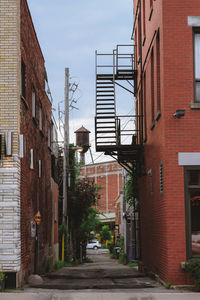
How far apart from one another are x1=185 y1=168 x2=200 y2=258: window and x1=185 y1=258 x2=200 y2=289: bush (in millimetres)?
530

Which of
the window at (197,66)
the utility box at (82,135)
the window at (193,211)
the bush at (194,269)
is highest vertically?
the utility box at (82,135)

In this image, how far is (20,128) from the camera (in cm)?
1413

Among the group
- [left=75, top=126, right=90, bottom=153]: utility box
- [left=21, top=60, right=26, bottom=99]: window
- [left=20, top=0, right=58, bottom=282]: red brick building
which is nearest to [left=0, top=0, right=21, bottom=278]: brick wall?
[left=20, top=0, right=58, bottom=282]: red brick building

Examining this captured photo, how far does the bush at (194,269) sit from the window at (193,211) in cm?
53

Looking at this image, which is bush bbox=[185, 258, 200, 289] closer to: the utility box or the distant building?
the distant building

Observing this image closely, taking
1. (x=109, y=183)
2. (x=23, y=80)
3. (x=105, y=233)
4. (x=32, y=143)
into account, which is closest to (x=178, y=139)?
(x=23, y=80)

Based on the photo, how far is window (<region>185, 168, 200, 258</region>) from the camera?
44.3 feet

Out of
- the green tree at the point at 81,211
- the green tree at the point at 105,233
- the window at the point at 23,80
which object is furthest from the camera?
the green tree at the point at 105,233

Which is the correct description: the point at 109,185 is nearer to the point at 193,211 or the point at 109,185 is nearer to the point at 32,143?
the point at 32,143

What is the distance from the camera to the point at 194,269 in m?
12.6

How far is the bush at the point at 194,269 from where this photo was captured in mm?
12471

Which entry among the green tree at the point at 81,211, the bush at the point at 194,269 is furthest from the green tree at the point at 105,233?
the bush at the point at 194,269

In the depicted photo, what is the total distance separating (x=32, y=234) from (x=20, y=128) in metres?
3.51

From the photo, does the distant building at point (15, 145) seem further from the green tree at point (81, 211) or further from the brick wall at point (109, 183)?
the brick wall at point (109, 183)
